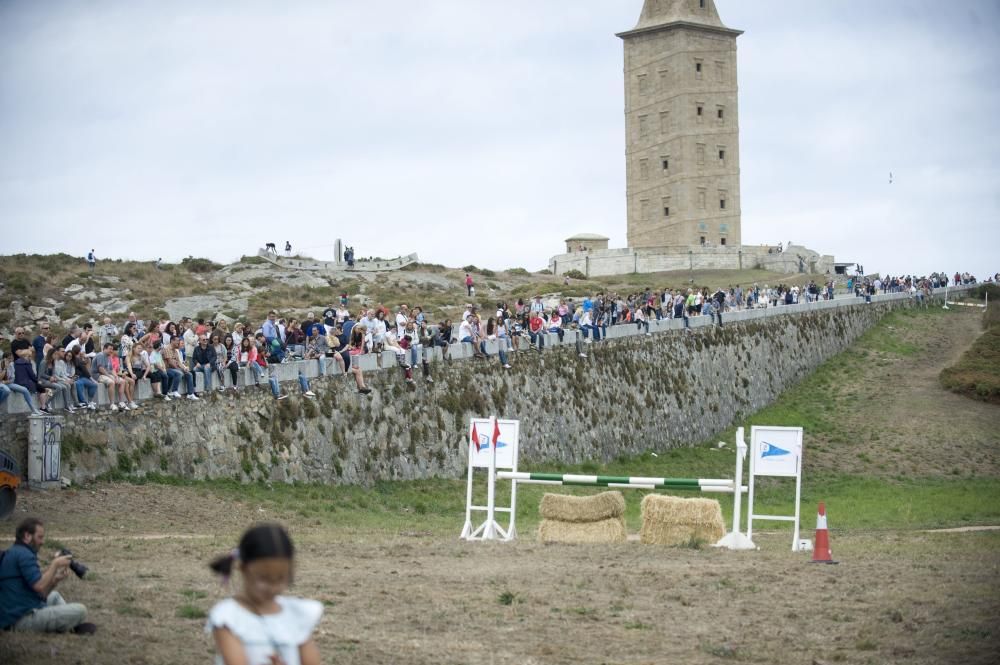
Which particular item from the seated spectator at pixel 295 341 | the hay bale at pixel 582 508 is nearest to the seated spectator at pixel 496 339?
the seated spectator at pixel 295 341

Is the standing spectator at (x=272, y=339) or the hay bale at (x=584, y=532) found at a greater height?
the standing spectator at (x=272, y=339)

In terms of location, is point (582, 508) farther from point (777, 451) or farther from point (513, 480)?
point (777, 451)

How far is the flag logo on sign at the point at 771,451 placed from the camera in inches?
930

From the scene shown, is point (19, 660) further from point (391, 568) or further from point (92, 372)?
point (92, 372)

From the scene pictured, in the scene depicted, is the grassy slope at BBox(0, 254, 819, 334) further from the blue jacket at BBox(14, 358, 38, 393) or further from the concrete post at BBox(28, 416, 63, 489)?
the concrete post at BBox(28, 416, 63, 489)

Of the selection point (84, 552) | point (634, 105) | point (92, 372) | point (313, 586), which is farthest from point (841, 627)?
point (634, 105)

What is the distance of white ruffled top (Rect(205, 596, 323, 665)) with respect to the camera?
7.25 meters

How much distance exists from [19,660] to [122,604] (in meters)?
2.78

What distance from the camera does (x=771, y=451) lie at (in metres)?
23.7

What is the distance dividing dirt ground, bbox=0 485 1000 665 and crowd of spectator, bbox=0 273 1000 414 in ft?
8.34

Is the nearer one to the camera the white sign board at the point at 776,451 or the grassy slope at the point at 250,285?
the white sign board at the point at 776,451

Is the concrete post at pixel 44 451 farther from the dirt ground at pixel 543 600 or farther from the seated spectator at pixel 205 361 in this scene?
the seated spectator at pixel 205 361

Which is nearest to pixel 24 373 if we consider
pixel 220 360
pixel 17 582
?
pixel 220 360

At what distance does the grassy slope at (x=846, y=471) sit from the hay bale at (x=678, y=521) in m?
4.65
